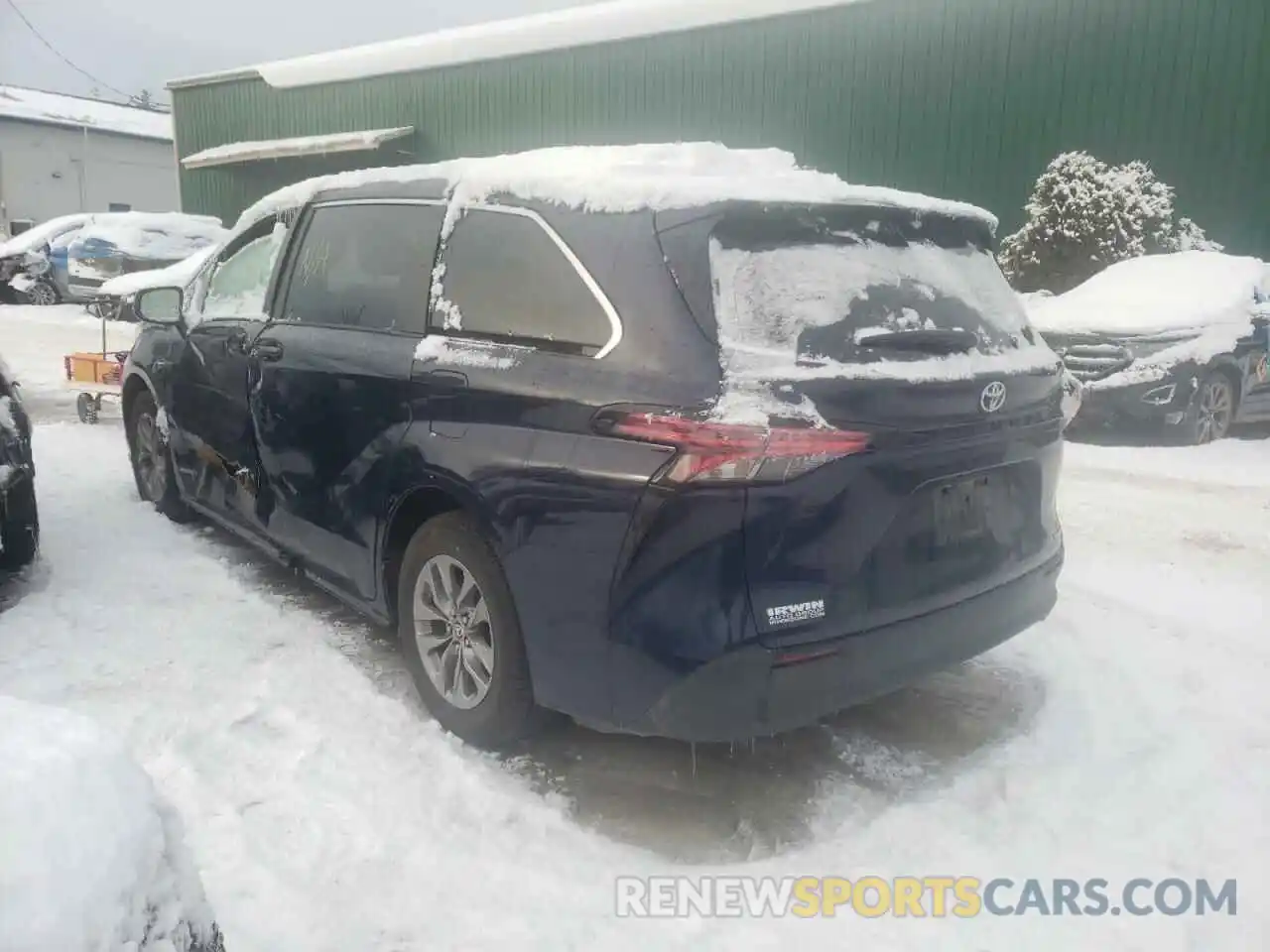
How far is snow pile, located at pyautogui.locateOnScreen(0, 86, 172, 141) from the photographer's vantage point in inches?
1532

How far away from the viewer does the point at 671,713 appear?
2.66 metres

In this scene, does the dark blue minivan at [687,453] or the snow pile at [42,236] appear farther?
the snow pile at [42,236]

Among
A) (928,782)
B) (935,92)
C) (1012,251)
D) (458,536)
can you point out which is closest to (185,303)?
(458,536)

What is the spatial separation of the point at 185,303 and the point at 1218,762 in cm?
497

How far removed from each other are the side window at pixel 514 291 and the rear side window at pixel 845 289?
0.40m

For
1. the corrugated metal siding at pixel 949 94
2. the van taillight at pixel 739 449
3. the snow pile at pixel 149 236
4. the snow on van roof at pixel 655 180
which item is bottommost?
the van taillight at pixel 739 449

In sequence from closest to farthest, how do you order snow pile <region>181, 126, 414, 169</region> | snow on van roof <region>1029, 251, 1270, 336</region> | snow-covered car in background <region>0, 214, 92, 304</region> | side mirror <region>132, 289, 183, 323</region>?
side mirror <region>132, 289, 183, 323</region> → snow on van roof <region>1029, 251, 1270, 336</region> → snow-covered car in background <region>0, 214, 92, 304</region> → snow pile <region>181, 126, 414, 169</region>

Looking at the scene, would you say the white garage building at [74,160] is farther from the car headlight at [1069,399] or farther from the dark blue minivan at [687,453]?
the car headlight at [1069,399]

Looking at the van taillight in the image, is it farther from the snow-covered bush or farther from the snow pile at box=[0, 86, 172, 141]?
the snow pile at box=[0, 86, 172, 141]

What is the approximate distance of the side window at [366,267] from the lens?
3527 mm

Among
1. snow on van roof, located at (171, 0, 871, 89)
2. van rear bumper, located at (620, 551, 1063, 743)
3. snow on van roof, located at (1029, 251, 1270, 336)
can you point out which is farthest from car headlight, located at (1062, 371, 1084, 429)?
snow on van roof, located at (171, 0, 871, 89)

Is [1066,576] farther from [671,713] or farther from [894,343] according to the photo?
[671,713]

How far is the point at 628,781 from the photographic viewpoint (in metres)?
3.20

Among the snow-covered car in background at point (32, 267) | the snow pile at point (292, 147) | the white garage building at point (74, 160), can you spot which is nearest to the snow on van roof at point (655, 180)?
the snow pile at point (292, 147)
